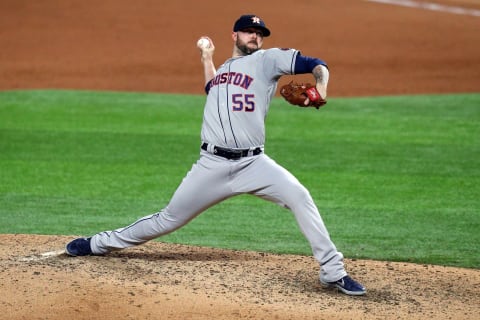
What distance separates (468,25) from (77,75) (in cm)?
912

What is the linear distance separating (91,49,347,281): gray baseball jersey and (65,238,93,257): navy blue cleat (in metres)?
0.72

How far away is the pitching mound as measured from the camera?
230 inches

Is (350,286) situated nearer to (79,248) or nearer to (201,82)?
(79,248)

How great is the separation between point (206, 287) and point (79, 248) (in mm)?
1081

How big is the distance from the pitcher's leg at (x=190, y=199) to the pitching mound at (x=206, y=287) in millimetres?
287

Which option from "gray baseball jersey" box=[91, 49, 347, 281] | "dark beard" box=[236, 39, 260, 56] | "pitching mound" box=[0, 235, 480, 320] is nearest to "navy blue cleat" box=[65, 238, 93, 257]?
"pitching mound" box=[0, 235, 480, 320]

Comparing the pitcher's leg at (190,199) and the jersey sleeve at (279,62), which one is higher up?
the jersey sleeve at (279,62)

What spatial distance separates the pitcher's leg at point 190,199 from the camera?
643 cm

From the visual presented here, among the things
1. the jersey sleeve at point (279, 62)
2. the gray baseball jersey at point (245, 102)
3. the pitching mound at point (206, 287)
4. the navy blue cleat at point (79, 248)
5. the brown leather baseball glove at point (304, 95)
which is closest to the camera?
the pitching mound at point (206, 287)

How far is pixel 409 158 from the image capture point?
11.1m

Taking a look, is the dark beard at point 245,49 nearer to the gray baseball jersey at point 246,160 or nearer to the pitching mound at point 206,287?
the gray baseball jersey at point 246,160

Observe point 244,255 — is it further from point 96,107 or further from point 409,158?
point 96,107

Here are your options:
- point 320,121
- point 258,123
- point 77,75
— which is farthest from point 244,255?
point 77,75

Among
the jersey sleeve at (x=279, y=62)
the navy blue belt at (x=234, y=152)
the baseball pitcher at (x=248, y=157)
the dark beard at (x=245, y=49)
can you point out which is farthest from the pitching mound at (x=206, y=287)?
the dark beard at (x=245, y=49)
